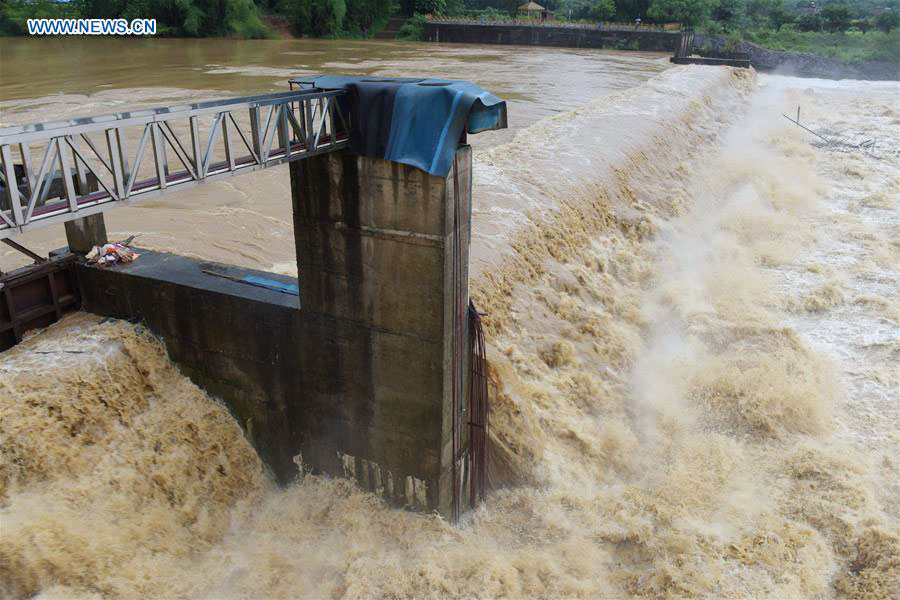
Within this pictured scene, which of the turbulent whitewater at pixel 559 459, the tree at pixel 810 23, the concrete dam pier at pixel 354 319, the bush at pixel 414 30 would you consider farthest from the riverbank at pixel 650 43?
the concrete dam pier at pixel 354 319

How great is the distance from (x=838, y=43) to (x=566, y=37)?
23634mm

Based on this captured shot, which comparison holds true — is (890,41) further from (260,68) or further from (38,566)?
(38,566)

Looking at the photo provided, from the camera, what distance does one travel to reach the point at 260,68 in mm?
42969

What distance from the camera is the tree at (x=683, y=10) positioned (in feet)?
231

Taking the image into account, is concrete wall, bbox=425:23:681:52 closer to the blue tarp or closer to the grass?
the grass

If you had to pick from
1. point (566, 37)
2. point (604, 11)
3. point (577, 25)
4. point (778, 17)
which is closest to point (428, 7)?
point (577, 25)

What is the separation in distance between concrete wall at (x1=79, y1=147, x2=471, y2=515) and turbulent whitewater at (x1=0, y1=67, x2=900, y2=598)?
0.46 metres

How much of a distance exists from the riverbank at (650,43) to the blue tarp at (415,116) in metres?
56.3

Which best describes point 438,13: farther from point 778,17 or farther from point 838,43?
point 838,43

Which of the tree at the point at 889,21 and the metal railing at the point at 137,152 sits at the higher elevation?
the tree at the point at 889,21

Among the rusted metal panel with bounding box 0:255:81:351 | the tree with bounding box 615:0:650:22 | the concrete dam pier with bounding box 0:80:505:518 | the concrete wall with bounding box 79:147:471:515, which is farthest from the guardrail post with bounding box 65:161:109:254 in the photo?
the tree with bounding box 615:0:650:22

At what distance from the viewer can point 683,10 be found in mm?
70500

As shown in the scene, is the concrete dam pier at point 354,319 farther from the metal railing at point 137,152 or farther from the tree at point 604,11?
the tree at point 604,11

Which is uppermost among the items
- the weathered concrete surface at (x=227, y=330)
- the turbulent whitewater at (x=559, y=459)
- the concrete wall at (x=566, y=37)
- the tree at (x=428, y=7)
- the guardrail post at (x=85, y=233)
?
the tree at (x=428, y=7)
